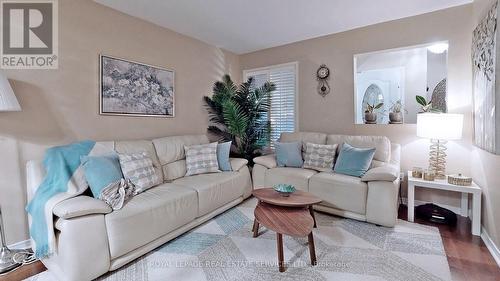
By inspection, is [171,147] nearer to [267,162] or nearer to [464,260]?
[267,162]

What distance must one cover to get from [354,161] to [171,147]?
2.31 metres

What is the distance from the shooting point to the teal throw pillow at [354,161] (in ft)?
9.20

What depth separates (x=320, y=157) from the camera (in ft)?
10.5

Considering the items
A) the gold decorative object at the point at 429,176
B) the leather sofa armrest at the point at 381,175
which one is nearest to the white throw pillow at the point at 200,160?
the leather sofa armrest at the point at 381,175

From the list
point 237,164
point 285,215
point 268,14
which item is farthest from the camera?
point 237,164

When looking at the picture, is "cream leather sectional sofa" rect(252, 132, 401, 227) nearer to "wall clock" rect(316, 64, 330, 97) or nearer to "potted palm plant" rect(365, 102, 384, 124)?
"potted palm plant" rect(365, 102, 384, 124)

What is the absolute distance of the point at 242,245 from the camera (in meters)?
2.20

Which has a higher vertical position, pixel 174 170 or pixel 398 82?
pixel 398 82

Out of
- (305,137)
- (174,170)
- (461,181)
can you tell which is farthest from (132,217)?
(461,181)

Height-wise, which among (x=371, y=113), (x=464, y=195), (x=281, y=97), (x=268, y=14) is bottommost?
(x=464, y=195)

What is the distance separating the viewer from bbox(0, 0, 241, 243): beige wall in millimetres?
2094

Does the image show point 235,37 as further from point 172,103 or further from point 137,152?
point 137,152

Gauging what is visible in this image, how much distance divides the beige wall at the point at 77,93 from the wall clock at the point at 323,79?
6.98 feet

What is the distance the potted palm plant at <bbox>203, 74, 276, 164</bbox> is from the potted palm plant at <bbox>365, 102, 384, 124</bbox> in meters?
1.52
